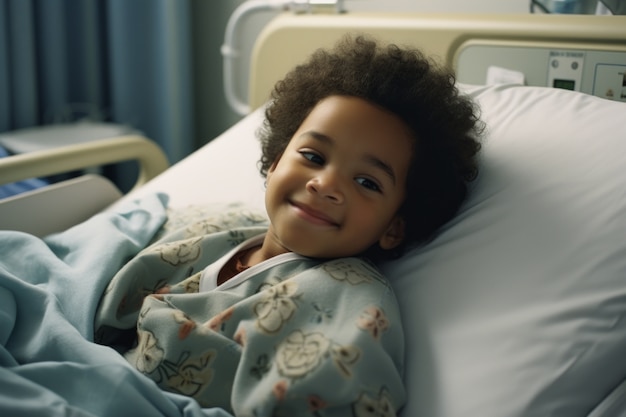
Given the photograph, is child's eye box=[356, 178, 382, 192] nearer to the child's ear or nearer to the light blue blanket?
the child's ear

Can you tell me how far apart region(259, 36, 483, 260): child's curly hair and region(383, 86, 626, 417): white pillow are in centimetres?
3

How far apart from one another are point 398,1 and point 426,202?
3.54ft

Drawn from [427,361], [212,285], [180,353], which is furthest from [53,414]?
[427,361]

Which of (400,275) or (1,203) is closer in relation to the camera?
(400,275)

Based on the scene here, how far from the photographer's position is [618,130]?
105 centimetres

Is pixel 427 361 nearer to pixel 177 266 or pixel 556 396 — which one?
pixel 556 396

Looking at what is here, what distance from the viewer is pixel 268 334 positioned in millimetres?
875

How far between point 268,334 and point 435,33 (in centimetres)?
85

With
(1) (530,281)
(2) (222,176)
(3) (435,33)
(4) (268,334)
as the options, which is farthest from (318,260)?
(3) (435,33)

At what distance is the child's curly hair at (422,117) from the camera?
1.05m

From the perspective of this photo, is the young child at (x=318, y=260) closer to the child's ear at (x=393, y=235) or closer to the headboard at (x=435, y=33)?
the child's ear at (x=393, y=235)

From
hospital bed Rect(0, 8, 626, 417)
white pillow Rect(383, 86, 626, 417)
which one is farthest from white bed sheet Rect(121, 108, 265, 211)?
white pillow Rect(383, 86, 626, 417)

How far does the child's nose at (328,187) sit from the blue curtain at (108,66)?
5.47 feet

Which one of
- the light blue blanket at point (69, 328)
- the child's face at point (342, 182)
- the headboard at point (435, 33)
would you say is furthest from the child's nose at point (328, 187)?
the headboard at point (435, 33)
